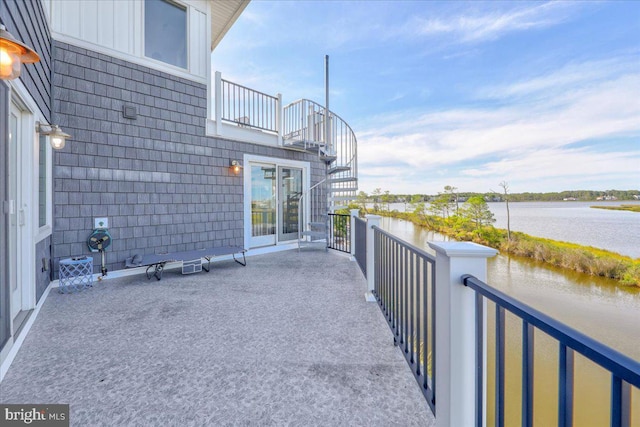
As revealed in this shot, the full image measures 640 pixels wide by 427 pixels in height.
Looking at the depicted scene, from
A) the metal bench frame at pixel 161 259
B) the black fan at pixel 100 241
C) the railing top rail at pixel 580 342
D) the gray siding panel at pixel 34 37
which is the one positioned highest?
the gray siding panel at pixel 34 37

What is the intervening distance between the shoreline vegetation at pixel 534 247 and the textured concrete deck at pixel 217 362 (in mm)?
11147

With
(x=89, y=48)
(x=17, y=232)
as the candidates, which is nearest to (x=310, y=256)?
(x=17, y=232)

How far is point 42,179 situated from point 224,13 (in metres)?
4.61

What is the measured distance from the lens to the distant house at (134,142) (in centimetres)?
286

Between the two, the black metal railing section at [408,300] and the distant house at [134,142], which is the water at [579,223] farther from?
the black metal railing section at [408,300]

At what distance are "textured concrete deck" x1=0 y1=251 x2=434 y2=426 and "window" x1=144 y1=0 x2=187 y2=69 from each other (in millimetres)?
4006

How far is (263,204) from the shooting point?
Answer: 6.38 metres

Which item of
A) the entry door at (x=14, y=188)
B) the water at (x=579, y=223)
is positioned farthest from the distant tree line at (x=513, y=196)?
the entry door at (x=14, y=188)

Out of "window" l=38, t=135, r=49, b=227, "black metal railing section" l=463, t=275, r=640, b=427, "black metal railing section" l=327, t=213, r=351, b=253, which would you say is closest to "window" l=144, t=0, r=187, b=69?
"window" l=38, t=135, r=49, b=227

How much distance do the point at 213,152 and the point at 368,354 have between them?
467 cm

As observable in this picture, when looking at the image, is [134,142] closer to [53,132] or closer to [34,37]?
[53,132]

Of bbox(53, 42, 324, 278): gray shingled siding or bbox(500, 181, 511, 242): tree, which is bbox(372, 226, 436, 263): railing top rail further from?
bbox(500, 181, 511, 242): tree

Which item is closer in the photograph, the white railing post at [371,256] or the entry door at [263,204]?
the white railing post at [371,256]

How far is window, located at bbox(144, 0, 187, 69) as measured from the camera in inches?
187
